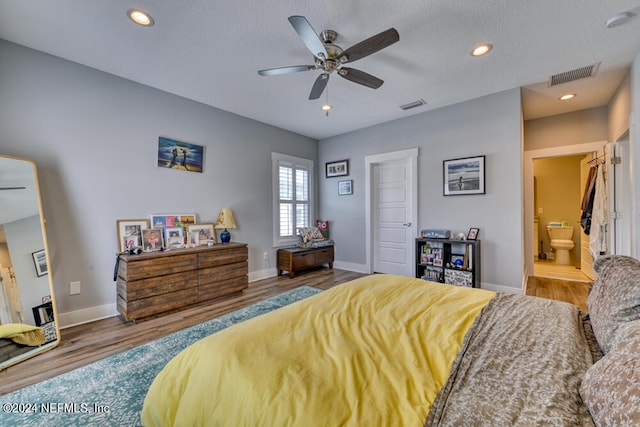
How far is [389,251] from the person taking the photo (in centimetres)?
471

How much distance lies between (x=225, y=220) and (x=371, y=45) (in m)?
2.96

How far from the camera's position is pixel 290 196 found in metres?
5.02

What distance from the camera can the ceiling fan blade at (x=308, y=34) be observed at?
67.4 inches

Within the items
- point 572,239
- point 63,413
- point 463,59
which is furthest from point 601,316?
point 572,239

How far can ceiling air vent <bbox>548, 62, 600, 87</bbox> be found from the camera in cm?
284

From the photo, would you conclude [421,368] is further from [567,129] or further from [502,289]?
[567,129]

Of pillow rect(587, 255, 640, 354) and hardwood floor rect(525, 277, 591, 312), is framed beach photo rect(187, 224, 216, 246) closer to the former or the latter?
pillow rect(587, 255, 640, 354)

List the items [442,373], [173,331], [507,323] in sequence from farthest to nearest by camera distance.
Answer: [173,331] → [507,323] → [442,373]

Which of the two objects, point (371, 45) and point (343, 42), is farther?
point (343, 42)

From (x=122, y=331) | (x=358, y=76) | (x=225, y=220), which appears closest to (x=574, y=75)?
(x=358, y=76)

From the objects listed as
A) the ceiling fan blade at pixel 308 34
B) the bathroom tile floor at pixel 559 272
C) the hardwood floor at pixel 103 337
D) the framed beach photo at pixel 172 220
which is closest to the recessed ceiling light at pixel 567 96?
the bathroom tile floor at pixel 559 272

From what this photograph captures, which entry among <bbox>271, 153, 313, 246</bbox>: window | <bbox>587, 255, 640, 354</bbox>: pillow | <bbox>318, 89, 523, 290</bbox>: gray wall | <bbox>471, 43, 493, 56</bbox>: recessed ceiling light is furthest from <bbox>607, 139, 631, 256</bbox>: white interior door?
<bbox>271, 153, 313, 246</bbox>: window

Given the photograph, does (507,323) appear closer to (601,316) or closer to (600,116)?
(601,316)

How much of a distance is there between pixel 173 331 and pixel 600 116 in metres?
6.34
